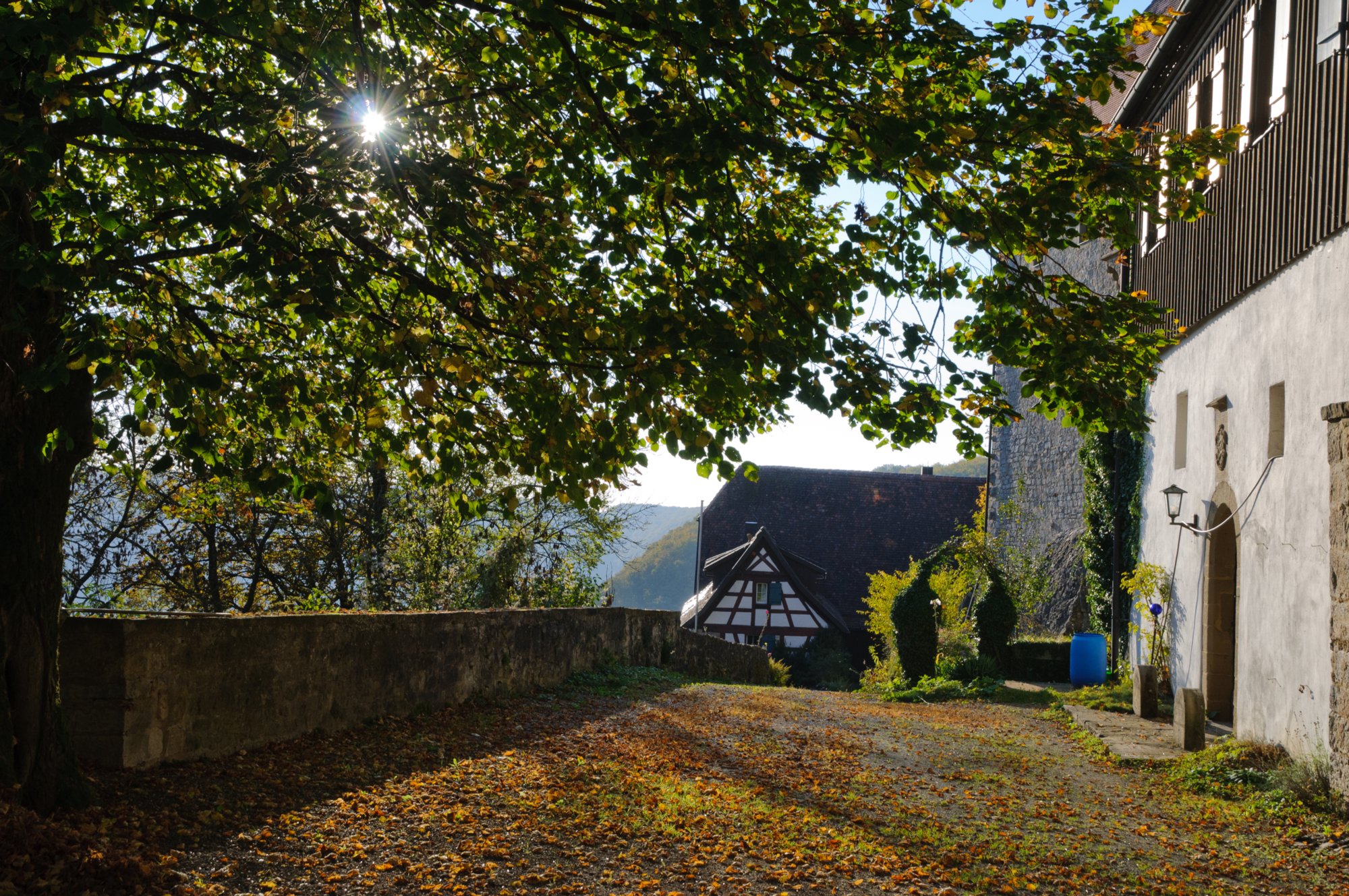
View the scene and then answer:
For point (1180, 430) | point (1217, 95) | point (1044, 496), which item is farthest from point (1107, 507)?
point (1044, 496)

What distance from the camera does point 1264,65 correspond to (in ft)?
30.4

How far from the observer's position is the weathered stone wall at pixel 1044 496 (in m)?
21.9

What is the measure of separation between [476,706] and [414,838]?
4048 millimetres

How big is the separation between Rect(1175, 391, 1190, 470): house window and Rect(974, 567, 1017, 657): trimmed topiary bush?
5.67m

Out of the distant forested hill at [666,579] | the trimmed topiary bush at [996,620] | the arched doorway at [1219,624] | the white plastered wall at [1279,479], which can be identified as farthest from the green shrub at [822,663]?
the distant forested hill at [666,579]

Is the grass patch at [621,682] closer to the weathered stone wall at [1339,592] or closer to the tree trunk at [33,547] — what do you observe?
the tree trunk at [33,547]

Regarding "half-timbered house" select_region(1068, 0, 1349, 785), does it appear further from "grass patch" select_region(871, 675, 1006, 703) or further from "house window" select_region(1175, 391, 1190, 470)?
"grass patch" select_region(871, 675, 1006, 703)

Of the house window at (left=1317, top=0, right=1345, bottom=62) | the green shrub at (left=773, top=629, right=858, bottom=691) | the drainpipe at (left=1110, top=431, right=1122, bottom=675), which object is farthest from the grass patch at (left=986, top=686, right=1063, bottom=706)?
the green shrub at (left=773, top=629, right=858, bottom=691)

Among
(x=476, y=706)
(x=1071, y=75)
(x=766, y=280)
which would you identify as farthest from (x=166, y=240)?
(x=476, y=706)

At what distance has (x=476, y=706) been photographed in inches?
344

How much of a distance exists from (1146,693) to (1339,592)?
4.55 meters

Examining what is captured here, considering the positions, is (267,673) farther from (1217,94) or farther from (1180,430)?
(1217,94)

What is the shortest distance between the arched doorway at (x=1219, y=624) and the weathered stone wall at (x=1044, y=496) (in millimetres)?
10061

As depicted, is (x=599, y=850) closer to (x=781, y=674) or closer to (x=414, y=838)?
(x=414, y=838)
